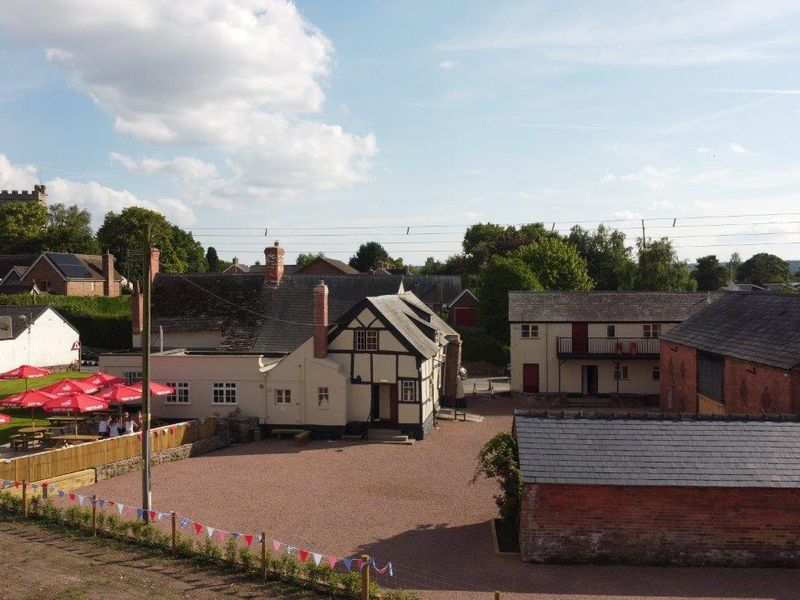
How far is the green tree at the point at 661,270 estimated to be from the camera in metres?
65.4

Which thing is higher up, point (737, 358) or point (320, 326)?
point (320, 326)

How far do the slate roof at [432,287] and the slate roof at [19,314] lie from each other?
102 ft

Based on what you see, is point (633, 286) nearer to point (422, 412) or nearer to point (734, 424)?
point (422, 412)

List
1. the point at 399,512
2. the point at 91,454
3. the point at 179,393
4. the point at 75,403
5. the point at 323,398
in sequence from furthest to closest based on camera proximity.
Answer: the point at 179,393, the point at 323,398, the point at 75,403, the point at 91,454, the point at 399,512

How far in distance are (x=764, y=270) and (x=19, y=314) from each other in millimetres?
108157

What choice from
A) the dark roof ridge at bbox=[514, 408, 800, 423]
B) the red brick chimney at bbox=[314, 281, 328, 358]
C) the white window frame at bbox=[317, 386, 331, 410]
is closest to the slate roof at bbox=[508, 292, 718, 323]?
the red brick chimney at bbox=[314, 281, 328, 358]

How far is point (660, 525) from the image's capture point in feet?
50.9

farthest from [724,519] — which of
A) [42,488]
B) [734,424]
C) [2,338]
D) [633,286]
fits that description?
[633,286]

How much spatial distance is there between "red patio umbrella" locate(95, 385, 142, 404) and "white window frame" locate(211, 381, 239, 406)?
3767mm

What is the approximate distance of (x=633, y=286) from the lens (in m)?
66.6

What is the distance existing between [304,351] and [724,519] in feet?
63.2

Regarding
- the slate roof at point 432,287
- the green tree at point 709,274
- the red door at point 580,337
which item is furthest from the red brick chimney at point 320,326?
the green tree at point 709,274

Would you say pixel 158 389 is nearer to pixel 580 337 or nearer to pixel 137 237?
pixel 580 337

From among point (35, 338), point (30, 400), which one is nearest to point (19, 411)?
point (30, 400)
